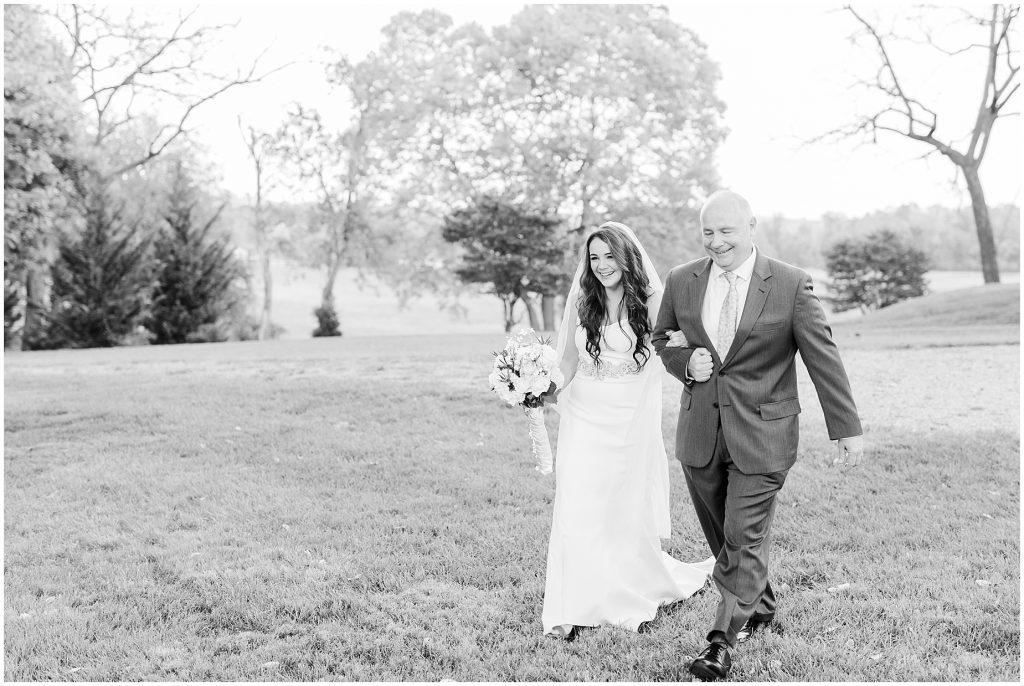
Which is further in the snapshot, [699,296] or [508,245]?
[508,245]

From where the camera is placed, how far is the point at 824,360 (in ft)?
13.6

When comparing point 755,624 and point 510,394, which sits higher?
point 510,394

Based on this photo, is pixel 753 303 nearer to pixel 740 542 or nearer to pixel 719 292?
pixel 719 292

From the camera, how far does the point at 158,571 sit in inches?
248

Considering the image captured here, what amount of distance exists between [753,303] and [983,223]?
2967 cm

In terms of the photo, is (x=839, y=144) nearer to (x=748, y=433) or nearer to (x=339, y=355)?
(x=339, y=355)

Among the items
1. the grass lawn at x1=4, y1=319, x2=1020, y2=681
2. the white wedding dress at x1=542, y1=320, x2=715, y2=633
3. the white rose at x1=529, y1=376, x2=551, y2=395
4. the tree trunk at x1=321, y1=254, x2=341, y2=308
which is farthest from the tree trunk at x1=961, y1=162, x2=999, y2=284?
the white rose at x1=529, y1=376, x2=551, y2=395

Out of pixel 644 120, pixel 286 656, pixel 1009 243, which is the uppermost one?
pixel 644 120

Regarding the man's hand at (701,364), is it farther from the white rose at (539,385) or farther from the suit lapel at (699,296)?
the white rose at (539,385)

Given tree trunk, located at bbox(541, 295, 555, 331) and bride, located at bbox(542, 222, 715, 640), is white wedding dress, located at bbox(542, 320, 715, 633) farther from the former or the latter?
tree trunk, located at bbox(541, 295, 555, 331)

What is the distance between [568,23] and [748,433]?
97.9ft

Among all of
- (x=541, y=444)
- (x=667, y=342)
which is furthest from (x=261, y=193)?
(x=667, y=342)

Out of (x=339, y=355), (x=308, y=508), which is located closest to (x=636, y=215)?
(x=339, y=355)

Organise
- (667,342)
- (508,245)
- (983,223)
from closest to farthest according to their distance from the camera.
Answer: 1. (667,342)
2. (983,223)
3. (508,245)
